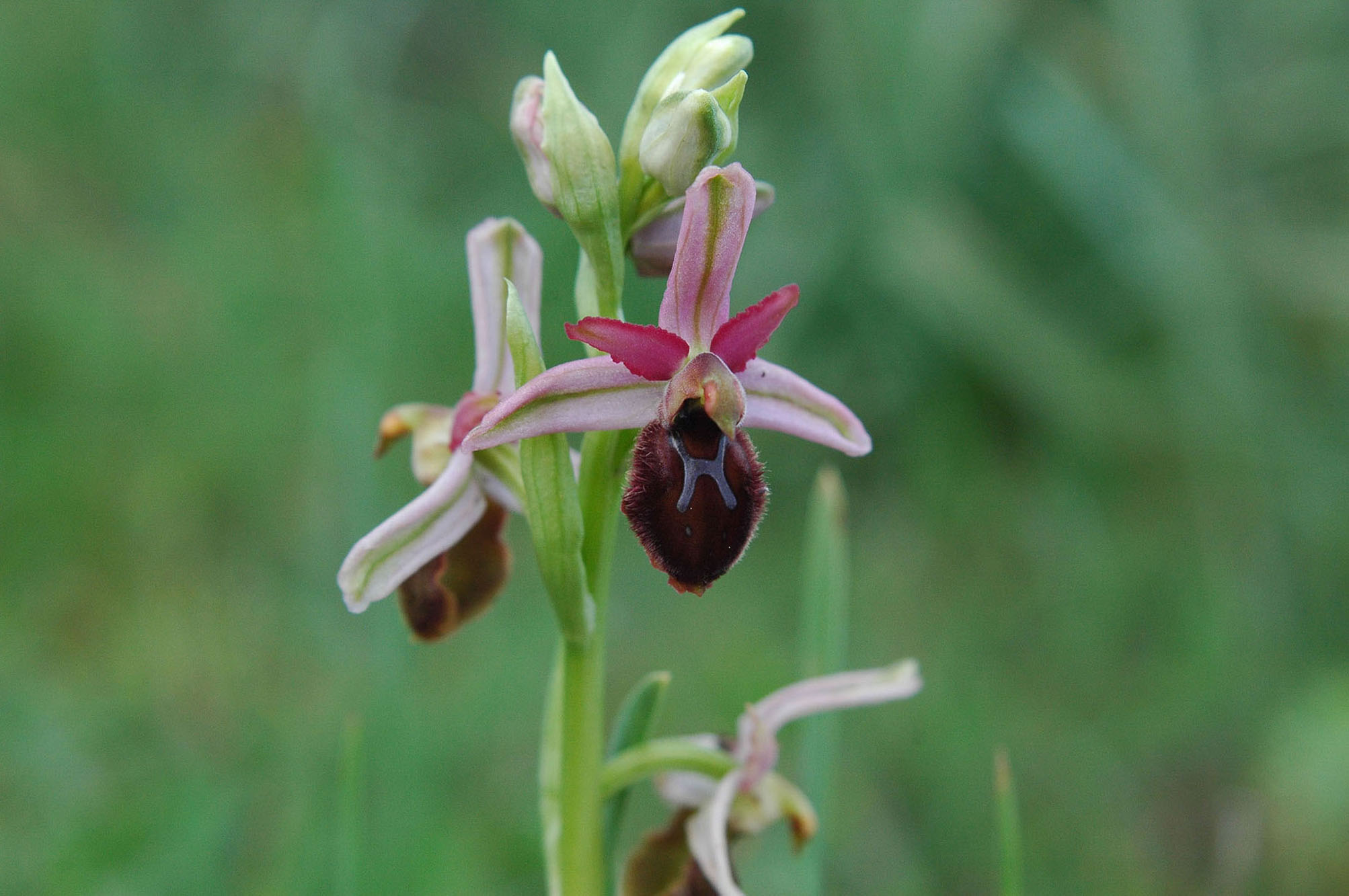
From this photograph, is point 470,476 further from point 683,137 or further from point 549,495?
point 683,137

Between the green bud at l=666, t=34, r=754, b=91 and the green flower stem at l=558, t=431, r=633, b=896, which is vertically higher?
the green bud at l=666, t=34, r=754, b=91

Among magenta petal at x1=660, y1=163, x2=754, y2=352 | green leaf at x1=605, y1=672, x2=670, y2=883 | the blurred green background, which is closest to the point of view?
magenta petal at x1=660, y1=163, x2=754, y2=352

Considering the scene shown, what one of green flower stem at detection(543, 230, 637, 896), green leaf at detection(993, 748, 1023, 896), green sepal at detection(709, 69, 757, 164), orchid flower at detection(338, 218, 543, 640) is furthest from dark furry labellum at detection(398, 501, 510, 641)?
green leaf at detection(993, 748, 1023, 896)

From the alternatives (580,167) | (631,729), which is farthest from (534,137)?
(631,729)

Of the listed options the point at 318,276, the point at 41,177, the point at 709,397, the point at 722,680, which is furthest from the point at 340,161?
the point at 41,177

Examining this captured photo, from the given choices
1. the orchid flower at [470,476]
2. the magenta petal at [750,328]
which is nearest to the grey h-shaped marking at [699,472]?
the magenta petal at [750,328]

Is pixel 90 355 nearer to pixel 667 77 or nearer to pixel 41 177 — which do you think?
pixel 41 177

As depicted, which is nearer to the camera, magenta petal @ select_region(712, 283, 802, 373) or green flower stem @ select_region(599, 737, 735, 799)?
magenta petal @ select_region(712, 283, 802, 373)

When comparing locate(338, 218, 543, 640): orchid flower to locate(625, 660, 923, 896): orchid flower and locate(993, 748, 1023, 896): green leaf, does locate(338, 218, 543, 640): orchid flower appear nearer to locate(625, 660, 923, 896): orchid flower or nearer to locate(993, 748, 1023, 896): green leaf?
locate(625, 660, 923, 896): orchid flower
